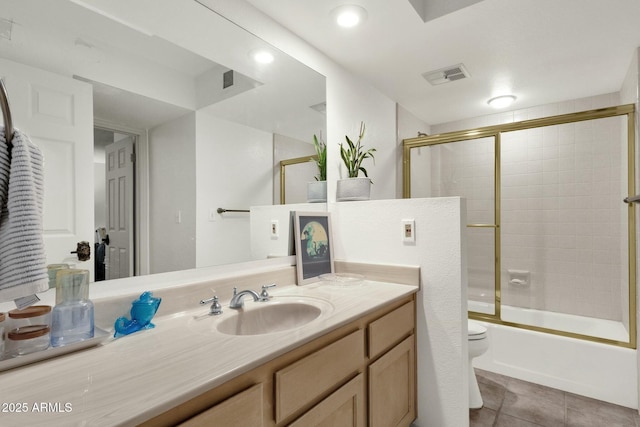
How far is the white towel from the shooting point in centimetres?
64

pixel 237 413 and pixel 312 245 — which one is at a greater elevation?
pixel 312 245

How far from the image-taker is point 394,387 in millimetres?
1418

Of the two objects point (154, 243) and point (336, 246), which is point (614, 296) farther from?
point (154, 243)

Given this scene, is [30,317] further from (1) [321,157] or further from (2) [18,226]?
(1) [321,157]

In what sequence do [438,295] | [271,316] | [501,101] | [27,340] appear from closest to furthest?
1. [27,340]
2. [271,316]
3. [438,295]
4. [501,101]

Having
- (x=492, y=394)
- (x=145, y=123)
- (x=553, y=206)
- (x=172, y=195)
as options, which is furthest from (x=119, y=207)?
(x=553, y=206)

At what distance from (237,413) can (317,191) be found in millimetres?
1331

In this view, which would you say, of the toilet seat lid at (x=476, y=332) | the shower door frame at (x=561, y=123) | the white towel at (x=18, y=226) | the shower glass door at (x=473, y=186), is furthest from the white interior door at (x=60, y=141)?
the shower glass door at (x=473, y=186)

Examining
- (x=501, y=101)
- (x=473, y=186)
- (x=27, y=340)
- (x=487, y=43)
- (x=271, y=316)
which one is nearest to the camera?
(x=27, y=340)

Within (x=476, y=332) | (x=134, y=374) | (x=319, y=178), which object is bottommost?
(x=476, y=332)

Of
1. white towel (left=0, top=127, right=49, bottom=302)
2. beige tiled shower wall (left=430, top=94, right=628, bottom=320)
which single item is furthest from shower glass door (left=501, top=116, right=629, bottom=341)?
white towel (left=0, top=127, right=49, bottom=302)

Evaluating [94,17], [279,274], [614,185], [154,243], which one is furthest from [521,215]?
[94,17]

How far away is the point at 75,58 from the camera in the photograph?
3.19 ft

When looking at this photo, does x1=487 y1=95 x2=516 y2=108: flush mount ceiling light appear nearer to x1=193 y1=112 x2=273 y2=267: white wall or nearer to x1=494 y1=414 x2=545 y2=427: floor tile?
x1=193 y1=112 x2=273 y2=267: white wall
